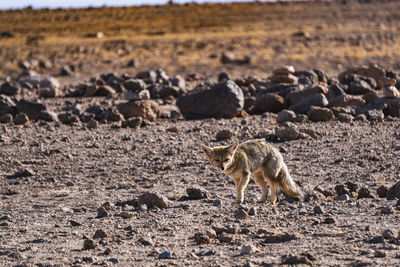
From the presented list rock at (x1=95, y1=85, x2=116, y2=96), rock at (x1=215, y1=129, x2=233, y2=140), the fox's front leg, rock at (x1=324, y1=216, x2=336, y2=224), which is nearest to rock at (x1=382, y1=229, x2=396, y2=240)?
rock at (x1=324, y1=216, x2=336, y2=224)

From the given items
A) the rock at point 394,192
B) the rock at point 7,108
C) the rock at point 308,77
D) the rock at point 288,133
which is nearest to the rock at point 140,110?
the rock at point 7,108

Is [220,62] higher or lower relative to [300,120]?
higher

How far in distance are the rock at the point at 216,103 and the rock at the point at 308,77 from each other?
3.11 m

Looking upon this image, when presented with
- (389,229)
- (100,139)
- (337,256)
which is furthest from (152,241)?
(100,139)

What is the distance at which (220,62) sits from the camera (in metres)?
27.2

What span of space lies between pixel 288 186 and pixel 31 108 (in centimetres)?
770

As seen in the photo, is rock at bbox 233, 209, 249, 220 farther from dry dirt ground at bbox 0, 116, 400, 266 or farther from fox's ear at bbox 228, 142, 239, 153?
fox's ear at bbox 228, 142, 239, 153

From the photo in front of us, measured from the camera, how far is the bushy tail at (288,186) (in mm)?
8117

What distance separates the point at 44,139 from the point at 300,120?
166 inches

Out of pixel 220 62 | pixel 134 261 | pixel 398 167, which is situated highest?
pixel 220 62

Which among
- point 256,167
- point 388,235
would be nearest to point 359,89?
point 256,167

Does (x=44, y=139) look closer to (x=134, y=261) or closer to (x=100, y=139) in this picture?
(x=100, y=139)

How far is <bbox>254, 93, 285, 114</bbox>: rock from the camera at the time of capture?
14438 mm

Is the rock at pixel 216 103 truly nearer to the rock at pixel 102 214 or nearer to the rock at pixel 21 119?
the rock at pixel 21 119
